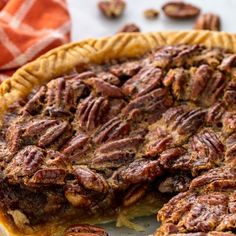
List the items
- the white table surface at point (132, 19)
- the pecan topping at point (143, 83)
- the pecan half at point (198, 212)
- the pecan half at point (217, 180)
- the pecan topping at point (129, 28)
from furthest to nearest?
the white table surface at point (132, 19) → the pecan topping at point (129, 28) → the pecan topping at point (143, 83) → the pecan half at point (217, 180) → the pecan half at point (198, 212)

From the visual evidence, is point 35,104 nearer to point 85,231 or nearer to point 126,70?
point 126,70

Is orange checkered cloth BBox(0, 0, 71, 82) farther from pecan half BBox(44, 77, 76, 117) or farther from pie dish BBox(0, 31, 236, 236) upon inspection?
pecan half BBox(44, 77, 76, 117)

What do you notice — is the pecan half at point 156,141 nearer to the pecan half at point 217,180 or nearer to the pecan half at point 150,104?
the pecan half at point 150,104

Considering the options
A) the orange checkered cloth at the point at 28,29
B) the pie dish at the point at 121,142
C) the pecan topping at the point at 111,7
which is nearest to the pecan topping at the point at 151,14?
the pecan topping at the point at 111,7

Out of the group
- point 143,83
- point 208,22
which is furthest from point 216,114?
point 208,22

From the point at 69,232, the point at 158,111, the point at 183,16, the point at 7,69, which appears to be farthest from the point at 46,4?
the point at 69,232

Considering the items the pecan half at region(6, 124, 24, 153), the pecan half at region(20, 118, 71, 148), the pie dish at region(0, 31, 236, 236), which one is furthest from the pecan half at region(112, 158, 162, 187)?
the pecan half at region(6, 124, 24, 153)

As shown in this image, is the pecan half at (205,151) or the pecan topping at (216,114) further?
the pecan topping at (216,114)

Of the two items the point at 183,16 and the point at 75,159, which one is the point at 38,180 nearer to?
the point at 75,159
